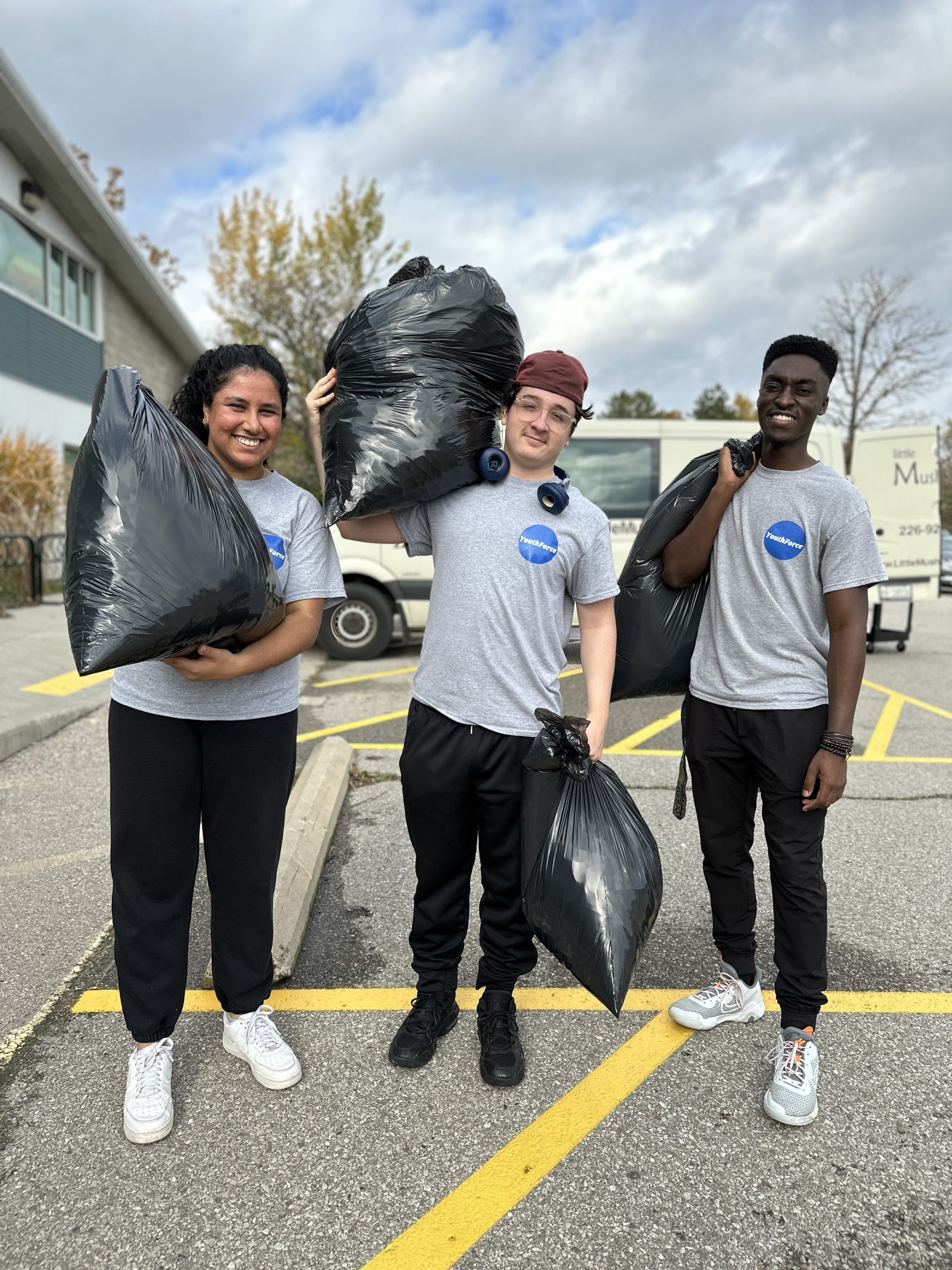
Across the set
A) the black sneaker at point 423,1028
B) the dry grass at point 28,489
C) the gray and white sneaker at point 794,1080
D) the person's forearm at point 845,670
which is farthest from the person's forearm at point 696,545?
the dry grass at point 28,489

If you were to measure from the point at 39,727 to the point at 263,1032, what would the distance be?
3.66 metres

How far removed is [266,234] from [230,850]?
23124 mm

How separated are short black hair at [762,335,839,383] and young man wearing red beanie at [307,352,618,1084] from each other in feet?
1.58

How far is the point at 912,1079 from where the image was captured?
7.04 ft

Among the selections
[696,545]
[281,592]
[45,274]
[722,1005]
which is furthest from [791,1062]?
[45,274]

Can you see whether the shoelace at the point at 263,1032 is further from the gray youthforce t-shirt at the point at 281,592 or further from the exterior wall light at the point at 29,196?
the exterior wall light at the point at 29,196

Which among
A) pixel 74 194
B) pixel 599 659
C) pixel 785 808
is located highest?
pixel 74 194

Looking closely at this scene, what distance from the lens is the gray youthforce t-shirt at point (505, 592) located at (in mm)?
2021

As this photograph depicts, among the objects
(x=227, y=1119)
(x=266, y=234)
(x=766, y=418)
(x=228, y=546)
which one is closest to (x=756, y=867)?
(x=766, y=418)

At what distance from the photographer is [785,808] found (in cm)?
214

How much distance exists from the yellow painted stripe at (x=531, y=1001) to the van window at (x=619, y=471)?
5965 millimetres

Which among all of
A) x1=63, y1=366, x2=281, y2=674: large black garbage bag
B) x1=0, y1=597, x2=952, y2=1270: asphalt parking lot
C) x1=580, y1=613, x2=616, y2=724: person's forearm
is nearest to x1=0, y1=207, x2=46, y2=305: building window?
x1=0, y1=597, x2=952, y2=1270: asphalt parking lot

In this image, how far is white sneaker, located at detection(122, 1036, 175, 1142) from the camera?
1893mm

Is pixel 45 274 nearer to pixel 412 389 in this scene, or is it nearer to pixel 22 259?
pixel 22 259
